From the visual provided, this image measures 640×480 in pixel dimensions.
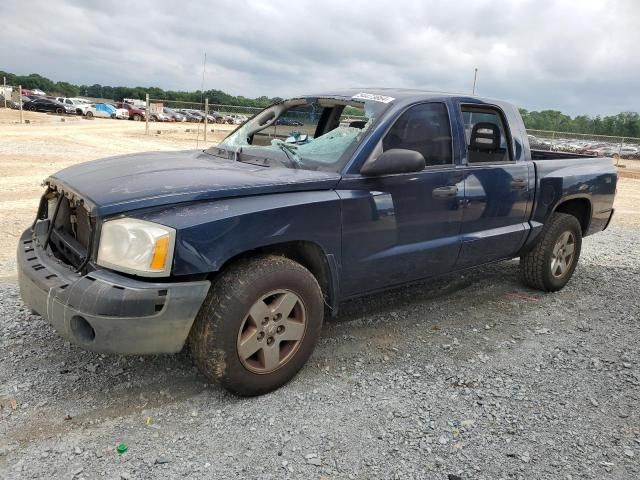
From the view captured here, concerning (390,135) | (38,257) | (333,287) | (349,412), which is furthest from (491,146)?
(38,257)

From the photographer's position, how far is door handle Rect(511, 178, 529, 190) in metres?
4.46

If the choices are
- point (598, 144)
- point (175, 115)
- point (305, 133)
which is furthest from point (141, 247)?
point (175, 115)

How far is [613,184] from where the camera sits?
564 cm

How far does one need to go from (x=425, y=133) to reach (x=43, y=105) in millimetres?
50673

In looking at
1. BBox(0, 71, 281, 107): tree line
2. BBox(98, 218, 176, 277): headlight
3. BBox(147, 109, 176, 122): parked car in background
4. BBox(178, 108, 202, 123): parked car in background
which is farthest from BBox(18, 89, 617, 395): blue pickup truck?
BBox(0, 71, 281, 107): tree line

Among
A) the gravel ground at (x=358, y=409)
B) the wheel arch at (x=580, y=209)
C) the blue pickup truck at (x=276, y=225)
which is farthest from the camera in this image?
the wheel arch at (x=580, y=209)

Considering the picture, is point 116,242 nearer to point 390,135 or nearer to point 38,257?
point 38,257

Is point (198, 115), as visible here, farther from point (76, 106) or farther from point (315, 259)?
point (315, 259)

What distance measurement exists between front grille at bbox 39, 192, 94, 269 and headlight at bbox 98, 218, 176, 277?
40 cm

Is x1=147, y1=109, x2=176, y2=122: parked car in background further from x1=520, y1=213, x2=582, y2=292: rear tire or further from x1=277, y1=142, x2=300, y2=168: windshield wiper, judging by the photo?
x1=277, y1=142, x2=300, y2=168: windshield wiper

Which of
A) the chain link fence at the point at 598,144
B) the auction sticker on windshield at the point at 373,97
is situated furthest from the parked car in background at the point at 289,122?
the chain link fence at the point at 598,144

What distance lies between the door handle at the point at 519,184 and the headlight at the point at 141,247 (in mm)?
2955

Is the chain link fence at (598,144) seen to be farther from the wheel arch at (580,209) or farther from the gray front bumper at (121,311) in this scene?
the gray front bumper at (121,311)

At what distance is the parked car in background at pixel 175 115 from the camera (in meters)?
50.9
